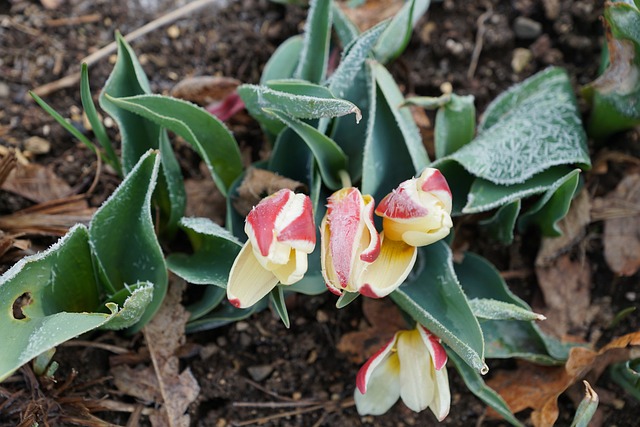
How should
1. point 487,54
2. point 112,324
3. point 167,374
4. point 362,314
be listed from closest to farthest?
point 112,324 < point 167,374 < point 362,314 < point 487,54

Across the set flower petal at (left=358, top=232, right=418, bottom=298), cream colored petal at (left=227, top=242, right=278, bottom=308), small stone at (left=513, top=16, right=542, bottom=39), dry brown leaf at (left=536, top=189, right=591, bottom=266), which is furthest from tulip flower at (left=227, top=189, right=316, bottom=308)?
small stone at (left=513, top=16, right=542, bottom=39)

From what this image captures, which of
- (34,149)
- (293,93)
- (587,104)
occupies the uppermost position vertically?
(293,93)

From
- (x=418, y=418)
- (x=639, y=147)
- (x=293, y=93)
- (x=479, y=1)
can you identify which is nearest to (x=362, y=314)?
(x=418, y=418)

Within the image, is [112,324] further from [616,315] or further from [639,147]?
[639,147]

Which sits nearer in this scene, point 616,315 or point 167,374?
point 167,374

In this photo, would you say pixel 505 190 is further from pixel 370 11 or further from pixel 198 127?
pixel 370 11

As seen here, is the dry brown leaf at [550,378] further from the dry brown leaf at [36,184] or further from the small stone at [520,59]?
the dry brown leaf at [36,184]

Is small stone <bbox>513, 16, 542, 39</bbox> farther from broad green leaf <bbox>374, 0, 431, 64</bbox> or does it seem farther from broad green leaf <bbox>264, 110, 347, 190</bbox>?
broad green leaf <bbox>264, 110, 347, 190</bbox>
